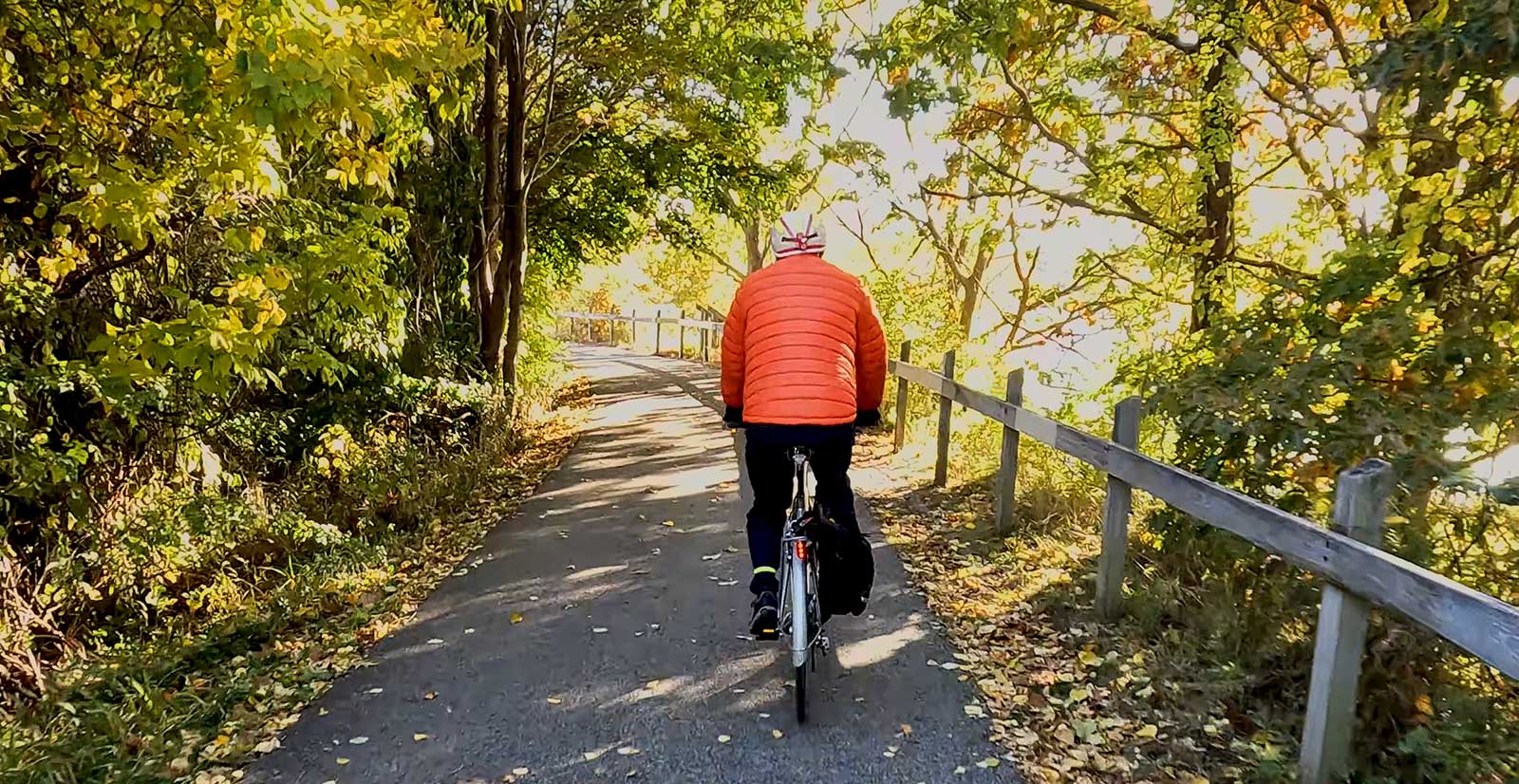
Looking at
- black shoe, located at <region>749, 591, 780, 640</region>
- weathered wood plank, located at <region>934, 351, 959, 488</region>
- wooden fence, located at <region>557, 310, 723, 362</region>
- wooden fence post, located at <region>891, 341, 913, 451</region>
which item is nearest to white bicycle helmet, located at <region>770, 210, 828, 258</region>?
black shoe, located at <region>749, 591, 780, 640</region>

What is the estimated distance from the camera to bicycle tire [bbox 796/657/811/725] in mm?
4074

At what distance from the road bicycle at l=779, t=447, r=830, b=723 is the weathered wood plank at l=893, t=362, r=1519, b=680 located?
179 centimetres

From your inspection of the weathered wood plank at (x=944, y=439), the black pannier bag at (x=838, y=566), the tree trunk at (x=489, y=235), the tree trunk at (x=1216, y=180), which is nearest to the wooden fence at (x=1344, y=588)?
the black pannier bag at (x=838, y=566)

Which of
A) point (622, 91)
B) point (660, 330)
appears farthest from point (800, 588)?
point (660, 330)

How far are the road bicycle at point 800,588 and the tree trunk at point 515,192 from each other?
8.25 m

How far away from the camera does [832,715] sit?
4.21 meters

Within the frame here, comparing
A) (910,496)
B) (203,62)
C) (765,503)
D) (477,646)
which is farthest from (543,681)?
(910,496)

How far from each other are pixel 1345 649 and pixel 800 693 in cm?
205

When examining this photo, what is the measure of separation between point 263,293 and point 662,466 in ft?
17.7

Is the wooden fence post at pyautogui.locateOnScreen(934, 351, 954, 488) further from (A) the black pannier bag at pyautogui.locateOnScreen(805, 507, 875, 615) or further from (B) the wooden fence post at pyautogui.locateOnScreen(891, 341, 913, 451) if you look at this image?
(A) the black pannier bag at pyautogui.locateOnScreen(805, 507, 875, 615)

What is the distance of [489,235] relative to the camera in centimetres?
1179

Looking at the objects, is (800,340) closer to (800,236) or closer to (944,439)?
(800,236)

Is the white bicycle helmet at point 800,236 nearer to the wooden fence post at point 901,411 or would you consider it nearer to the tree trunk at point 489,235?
the wooden fence post at point 901,411

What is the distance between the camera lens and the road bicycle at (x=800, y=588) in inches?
161
